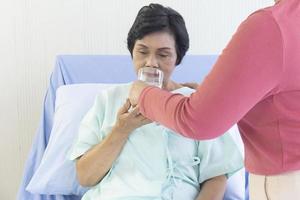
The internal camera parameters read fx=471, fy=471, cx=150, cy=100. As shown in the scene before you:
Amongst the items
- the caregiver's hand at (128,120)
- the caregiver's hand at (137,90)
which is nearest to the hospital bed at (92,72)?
the caregiver's hand at (128,120)

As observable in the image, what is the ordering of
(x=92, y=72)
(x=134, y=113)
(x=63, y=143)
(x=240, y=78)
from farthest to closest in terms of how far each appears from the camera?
1. (x=92, y=72)
2. (x=63, y=143)
3. (x=134, y=113)
4. (x=240, y=78)

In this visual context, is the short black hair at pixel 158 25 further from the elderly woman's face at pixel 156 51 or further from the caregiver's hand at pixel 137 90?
the caregiver's hand at pixel 137 90

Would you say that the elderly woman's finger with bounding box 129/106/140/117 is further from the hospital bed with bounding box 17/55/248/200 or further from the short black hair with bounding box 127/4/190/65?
the hospital bed with bounding box 17/55/248/200

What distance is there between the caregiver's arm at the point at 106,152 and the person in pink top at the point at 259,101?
1.01 feet

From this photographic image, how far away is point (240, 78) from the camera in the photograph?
730mm

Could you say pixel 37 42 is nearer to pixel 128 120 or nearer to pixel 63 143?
pixel 63 143

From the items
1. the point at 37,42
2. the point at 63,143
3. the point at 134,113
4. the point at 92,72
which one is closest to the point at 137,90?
the point at 134,113

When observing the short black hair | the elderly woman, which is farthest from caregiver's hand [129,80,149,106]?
the short black hair

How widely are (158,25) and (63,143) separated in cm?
48

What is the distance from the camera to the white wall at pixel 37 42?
6.18 feet

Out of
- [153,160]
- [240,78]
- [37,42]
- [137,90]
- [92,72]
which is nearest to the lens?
[240,78]

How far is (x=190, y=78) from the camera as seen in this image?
1747mm

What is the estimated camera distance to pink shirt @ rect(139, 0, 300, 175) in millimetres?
727

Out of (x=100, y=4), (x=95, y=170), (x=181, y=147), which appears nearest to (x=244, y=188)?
(x=181, y=147)
